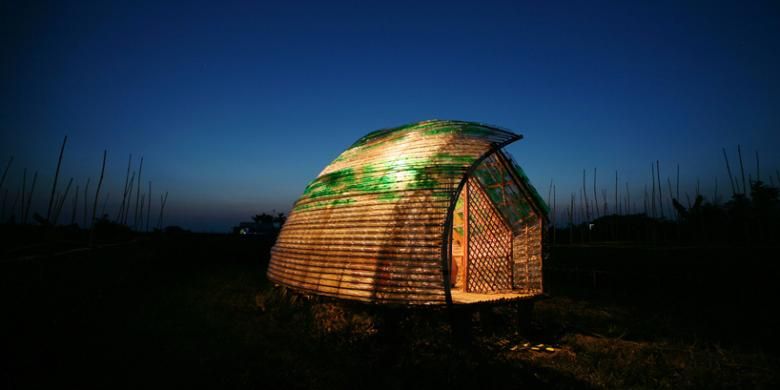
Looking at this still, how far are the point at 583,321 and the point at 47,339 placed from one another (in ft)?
38.2

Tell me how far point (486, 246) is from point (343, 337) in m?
4.65

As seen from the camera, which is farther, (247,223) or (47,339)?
(247,223)

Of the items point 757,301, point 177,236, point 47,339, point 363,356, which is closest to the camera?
point 47,339

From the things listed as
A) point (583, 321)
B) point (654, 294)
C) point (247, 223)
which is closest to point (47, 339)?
point (583, 321)

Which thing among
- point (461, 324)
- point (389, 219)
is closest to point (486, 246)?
point (461, 324)

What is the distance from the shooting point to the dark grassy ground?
5160mm

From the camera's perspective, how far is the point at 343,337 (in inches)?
280

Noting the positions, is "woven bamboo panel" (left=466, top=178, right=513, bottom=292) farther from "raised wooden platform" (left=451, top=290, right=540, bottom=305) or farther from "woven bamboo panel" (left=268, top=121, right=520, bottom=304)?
"woven bamboo panel" (left=268, top=121, right=520, bottom=304)

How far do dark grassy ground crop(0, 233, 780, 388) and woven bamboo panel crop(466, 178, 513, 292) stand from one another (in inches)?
37.1

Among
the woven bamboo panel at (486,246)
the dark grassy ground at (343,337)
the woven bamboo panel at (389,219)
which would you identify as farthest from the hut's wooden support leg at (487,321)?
the woven bamboo panel at (389,219)

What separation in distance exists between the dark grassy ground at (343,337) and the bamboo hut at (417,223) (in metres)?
0.72

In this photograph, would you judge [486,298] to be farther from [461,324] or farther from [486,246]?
[486,246]

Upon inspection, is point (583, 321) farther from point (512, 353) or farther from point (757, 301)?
point (757, 301)

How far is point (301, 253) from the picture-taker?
29.4 feet
